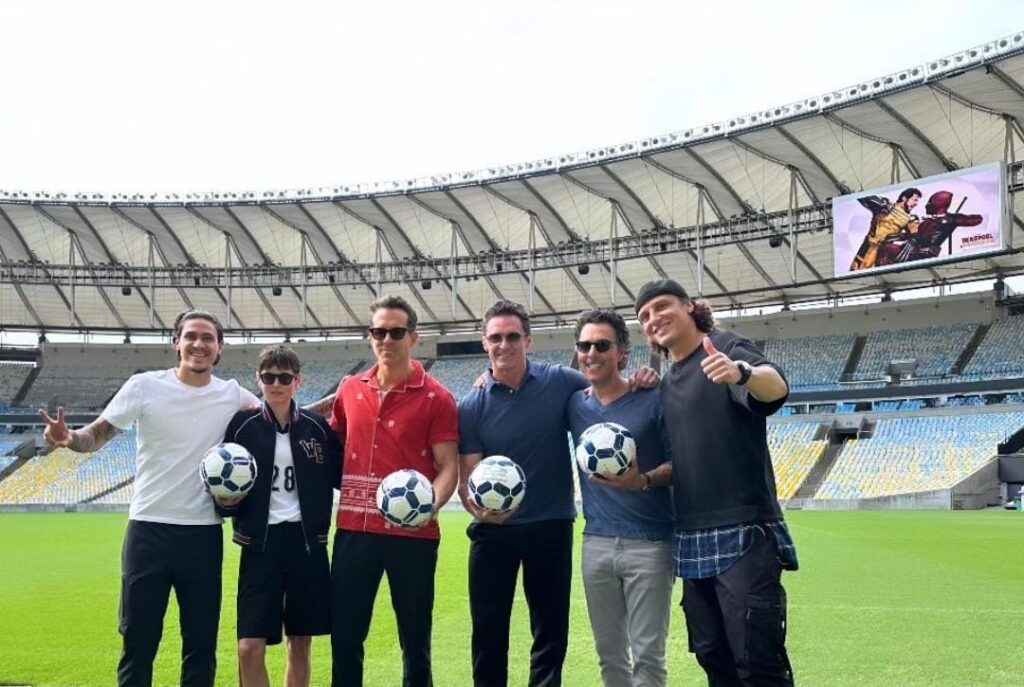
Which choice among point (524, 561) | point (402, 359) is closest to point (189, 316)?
point (402, 359)

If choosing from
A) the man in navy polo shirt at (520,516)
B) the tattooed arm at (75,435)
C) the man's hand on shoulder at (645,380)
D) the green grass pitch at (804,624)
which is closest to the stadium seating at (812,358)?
the green grass pitch at (804,624)

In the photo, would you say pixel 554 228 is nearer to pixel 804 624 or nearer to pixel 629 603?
pixel 804 624

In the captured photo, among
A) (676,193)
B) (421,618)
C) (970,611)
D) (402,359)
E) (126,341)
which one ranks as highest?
(676,193)

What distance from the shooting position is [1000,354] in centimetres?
3697

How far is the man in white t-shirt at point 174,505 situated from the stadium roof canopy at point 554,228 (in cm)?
2684

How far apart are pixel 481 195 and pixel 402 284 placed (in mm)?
8605

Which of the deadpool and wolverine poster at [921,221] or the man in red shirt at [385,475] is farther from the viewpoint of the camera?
the deadpool and wolverine poster at [921,221]

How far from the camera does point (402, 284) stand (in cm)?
4484

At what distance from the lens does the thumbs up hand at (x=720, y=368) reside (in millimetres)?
3795

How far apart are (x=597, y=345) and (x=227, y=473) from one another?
2077mm

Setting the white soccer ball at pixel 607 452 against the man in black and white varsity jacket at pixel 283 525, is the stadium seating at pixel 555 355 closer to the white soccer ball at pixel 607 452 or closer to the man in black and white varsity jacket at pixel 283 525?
the man in black and white varsity jacket at pixel 283 525

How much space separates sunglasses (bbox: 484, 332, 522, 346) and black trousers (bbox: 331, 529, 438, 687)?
3.77ft

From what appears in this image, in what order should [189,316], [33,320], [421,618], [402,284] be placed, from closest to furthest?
[421,618]
[189,316]
[402,284]
[33,320]

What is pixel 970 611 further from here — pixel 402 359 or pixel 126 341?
pixel 126 341
